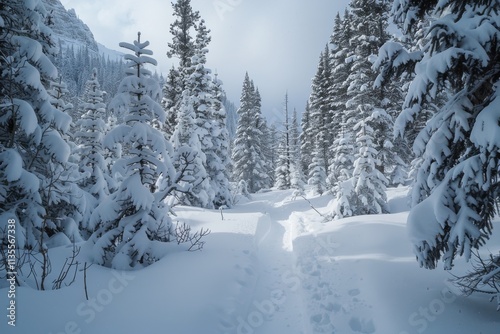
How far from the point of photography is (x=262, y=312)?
19.9 feet

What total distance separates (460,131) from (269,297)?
5.62 m

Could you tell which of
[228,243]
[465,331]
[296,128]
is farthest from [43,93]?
[296,128]

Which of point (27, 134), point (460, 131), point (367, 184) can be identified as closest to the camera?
point (460, 131)

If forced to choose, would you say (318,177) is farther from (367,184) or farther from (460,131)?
(460,131)

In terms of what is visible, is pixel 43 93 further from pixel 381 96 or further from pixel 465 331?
pixel 381 96

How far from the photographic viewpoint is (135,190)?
674 centimetres

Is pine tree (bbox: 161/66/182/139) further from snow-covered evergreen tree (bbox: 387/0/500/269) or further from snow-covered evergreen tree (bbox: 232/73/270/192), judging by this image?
snow-covered evergreen tree (bbox: 387/0/500/269)

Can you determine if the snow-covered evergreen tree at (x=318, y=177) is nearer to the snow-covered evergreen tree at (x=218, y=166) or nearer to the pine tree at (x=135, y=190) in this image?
the snow-covered evergreen tree at (x=218, y=166)

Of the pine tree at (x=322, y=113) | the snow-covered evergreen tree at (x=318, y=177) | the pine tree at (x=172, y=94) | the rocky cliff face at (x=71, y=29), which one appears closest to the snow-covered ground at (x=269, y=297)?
the pine tree at (x=172, y=94)

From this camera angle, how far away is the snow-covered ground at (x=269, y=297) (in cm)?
429

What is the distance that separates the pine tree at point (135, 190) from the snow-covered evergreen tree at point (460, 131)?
6018mm

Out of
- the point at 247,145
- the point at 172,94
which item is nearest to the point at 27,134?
the point at 172,94

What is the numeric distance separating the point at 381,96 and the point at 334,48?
15.3 m

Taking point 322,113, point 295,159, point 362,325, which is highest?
point 322,113
